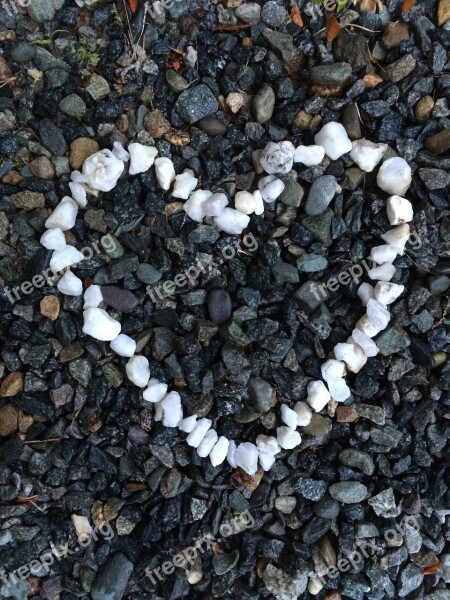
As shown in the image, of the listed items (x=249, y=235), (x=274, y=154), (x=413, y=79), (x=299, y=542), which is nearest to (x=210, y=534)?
(x=299, y=542)

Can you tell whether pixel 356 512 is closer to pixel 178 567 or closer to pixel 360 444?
pixel 360 444

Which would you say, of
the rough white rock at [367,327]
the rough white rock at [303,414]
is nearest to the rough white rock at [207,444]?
the rough white rock at [303,414]

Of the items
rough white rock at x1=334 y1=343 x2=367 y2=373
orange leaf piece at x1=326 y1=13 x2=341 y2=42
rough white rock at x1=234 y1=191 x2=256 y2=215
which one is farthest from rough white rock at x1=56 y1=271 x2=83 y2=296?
orange leaf piece at x1=326 y1=13 x2=341 y2=42

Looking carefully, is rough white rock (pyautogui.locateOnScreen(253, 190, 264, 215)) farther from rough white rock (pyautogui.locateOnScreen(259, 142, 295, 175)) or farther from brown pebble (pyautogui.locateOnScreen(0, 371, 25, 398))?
brown pebble (pyautogui.locateOnScreen(0, 371, 25, 398))

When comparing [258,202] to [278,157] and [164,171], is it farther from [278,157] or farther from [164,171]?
[164,171]

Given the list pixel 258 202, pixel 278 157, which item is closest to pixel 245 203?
pixel 258 202

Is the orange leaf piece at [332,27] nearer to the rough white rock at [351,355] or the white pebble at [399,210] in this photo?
the white pebble at [399,210]

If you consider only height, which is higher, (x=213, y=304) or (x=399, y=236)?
(x=399, y=236)

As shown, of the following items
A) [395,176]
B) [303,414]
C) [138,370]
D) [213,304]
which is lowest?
[303,414]
